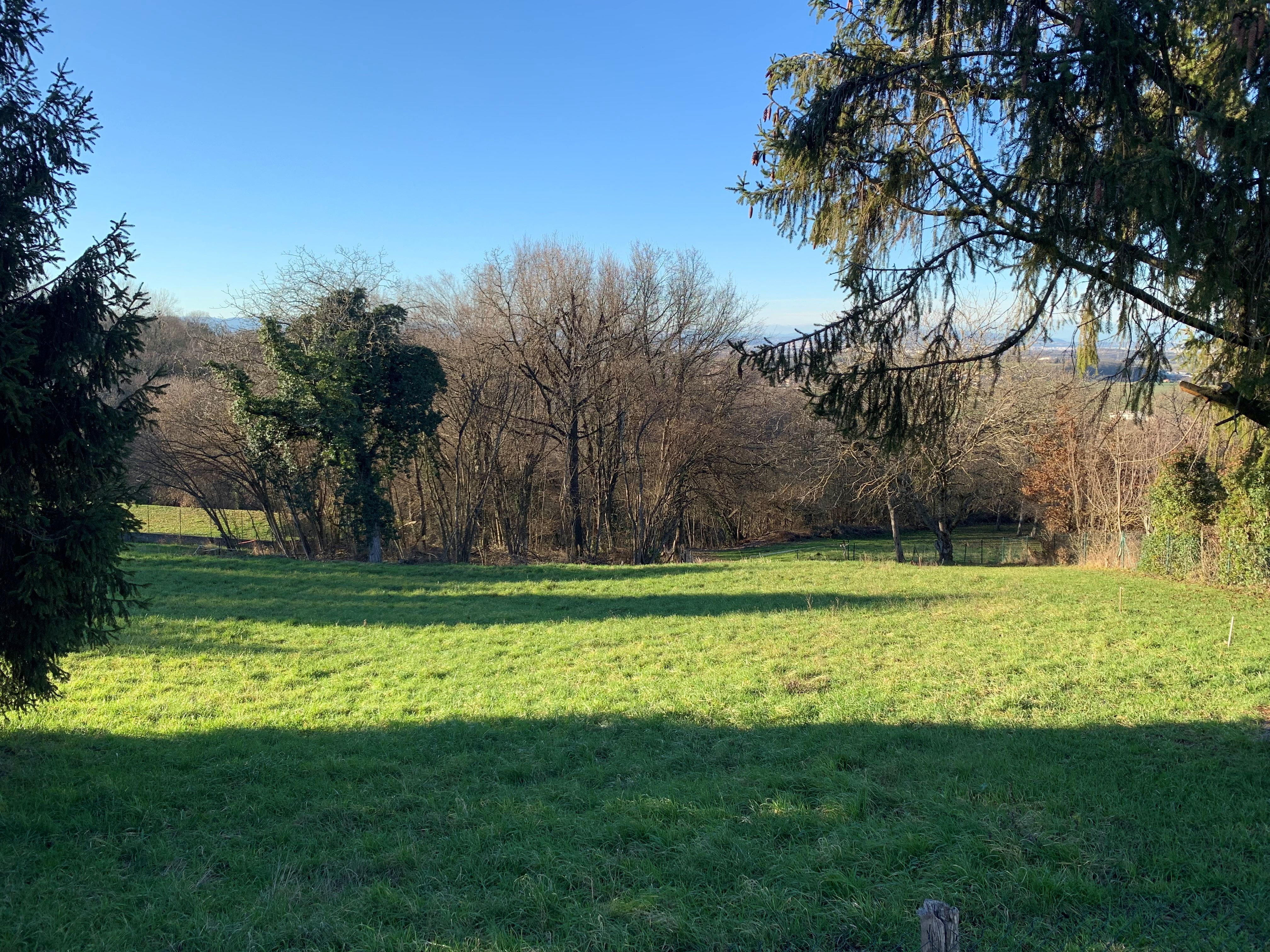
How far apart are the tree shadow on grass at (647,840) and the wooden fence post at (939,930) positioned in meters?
1.00

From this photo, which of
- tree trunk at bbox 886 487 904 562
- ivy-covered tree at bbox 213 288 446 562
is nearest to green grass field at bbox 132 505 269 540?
ivy-covered tree at bbox 213 288 446 562

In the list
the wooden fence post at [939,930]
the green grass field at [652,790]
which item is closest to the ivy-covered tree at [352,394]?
the green grass field at [652,790]

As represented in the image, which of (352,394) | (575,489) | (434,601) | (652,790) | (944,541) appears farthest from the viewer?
(575,489)

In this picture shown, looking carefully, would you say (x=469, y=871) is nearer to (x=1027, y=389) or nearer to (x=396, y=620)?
(x=396, y=620)

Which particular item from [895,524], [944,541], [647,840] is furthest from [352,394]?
[944,541]

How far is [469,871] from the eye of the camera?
12.9 ft

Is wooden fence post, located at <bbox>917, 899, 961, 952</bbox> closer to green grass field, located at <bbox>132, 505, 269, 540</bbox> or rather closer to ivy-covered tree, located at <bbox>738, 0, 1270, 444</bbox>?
ivy-covered tree, located at <bbox>738, 0, 1270, 444</bbox>

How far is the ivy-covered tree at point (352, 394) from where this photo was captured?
64.6 feet

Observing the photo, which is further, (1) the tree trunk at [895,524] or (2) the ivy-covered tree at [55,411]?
(1) the tree trunk at [895,524]

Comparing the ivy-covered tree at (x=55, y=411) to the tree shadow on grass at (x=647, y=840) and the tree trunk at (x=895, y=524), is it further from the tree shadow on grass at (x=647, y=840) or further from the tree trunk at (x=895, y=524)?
the tree trunk at (x=895, y=524)

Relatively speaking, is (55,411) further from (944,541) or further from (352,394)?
(944,541)

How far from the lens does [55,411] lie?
4.82 meters

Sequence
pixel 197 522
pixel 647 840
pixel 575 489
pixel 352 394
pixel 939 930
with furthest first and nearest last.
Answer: pixel 197 522, pixel 575 489, pixel 352 394, pixel 647 840, pixel 939 930

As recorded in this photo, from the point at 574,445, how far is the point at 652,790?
2135cm
